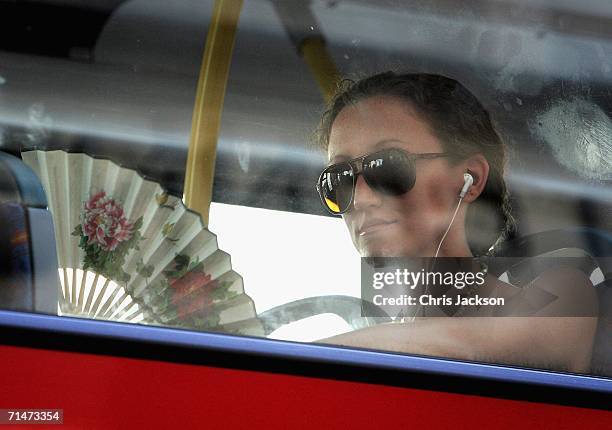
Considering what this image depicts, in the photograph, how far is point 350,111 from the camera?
1913 millimetres

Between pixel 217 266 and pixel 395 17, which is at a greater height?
pixel 395 17

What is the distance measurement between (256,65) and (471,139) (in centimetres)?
48

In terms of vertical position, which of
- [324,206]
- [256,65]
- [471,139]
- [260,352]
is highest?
[256,65]

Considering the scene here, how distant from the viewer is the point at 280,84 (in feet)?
6.30

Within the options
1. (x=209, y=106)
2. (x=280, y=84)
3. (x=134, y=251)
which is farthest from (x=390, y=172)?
(x=134, y=251)

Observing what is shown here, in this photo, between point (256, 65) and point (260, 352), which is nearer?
point (260, 352)

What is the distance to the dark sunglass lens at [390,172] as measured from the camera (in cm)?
187

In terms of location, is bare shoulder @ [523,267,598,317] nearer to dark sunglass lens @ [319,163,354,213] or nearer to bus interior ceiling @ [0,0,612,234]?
bus interior ceiling @ [0,0,612,234]

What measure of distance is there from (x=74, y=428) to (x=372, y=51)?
97cm

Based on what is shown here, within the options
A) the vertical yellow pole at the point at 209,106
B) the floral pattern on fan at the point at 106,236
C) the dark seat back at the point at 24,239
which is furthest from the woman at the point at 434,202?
the dark seat back at the point at 24,239

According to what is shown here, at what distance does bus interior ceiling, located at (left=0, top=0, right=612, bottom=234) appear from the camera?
1875 mm

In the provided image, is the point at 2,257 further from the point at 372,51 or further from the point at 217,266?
the point at 372,51

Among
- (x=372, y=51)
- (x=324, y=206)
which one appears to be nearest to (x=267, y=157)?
(x=324, y=206)

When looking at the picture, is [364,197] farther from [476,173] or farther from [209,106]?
[209,106]
